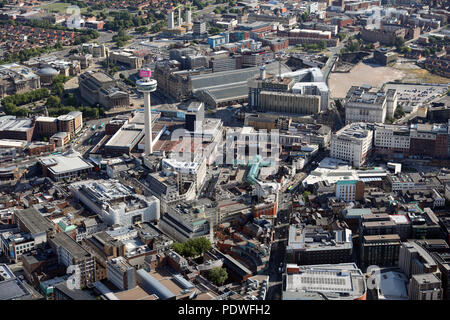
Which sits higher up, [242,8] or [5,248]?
[242,8]

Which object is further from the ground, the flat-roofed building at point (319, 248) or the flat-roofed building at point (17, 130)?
the flat-roofed building at point (17, 130)

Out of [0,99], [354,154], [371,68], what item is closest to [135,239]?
[354,154]

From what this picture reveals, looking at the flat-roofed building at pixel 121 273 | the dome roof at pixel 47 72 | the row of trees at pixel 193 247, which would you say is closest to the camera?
the flat-roofed building at pixel 121 273

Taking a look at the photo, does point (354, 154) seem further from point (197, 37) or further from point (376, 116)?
point (197, 37)

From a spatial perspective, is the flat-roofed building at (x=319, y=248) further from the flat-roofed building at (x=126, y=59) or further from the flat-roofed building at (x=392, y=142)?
the flat-roofed building at (x=126, y=59)

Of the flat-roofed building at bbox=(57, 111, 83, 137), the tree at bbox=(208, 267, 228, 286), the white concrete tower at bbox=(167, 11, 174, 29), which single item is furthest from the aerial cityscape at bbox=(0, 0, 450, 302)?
the white concrete tower at bbox=(167, 11, 174, 29)

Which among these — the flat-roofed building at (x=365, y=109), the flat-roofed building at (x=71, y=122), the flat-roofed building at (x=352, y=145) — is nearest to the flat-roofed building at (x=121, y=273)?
the flat-roofed building at (x=352, y=145)

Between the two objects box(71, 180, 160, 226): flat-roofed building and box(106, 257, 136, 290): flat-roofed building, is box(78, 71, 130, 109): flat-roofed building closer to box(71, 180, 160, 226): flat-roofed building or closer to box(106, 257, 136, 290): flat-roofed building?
box(71, 180, 160, 226): flat-roofed building
